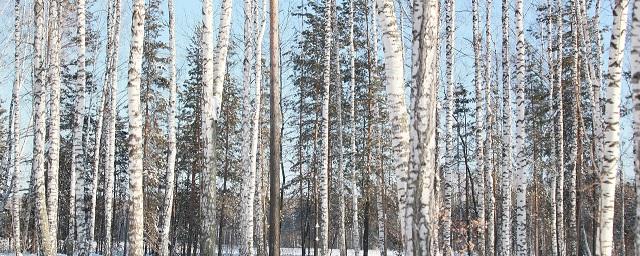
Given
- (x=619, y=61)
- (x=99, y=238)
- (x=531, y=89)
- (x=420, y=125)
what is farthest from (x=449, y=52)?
(x=99, y=238)

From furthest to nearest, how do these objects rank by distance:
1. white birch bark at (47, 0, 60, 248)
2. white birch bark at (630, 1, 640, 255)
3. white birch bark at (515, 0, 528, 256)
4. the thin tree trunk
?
1. white birch bark at (515, 0, 528, 256)
2. white birch bark at (47, 0, 60, 248)
3. the thin tree trunk
4. white birch bark at (630, 1, 640, 255)

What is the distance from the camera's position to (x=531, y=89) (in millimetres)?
28641

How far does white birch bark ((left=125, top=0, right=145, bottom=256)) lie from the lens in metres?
9.16

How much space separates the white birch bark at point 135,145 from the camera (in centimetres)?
916

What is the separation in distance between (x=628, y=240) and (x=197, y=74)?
98.4 feet

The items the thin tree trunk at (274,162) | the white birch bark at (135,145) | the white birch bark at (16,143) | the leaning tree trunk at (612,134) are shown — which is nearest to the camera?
the leaning tree trunk at (612,134)

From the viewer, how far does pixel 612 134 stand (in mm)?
7469

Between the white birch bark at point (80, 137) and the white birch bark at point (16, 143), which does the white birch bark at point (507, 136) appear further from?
the white birch bark at point (16, 143)

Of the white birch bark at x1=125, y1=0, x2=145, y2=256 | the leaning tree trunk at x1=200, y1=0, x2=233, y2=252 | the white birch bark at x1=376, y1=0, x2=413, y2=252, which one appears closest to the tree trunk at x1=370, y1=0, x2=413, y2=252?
the white birch bark at x1=376, y1=0, x2=413, y2=252

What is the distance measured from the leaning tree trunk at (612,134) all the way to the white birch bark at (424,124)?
251 centimetres

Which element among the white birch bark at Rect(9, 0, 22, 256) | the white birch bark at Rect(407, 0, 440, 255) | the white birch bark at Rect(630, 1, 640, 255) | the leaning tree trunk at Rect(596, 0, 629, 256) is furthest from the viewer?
the white birch bark at Rect(9, 0, 22, 256)

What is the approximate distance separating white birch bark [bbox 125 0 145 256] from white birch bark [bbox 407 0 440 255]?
4.72 m

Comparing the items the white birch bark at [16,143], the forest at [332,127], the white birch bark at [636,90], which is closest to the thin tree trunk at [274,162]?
the forest at [332,127]

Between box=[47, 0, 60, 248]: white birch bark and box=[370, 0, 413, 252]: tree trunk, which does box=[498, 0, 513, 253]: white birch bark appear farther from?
box=[47, 0, 60, 248]: white birch bark
